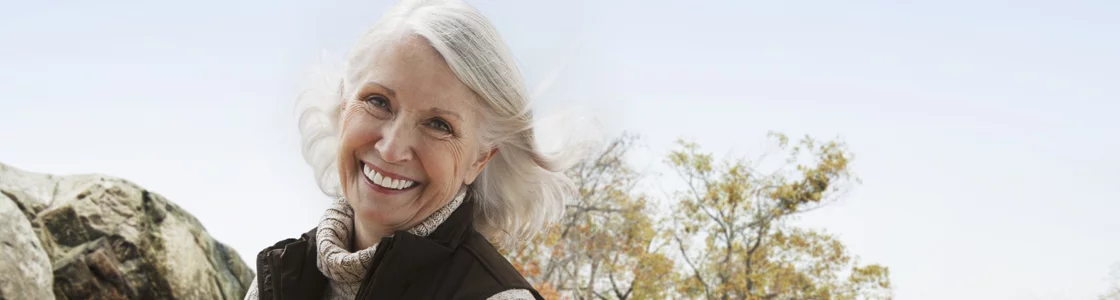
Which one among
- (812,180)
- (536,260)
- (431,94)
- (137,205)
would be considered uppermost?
(812,180)

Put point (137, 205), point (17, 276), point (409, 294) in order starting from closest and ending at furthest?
point (409, 294) → point (17, 276) → point (137, 205)

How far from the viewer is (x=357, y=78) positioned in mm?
1582

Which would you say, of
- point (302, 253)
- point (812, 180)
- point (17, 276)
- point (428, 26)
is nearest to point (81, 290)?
point (17, 276)

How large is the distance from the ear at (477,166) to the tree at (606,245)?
26.0 feet

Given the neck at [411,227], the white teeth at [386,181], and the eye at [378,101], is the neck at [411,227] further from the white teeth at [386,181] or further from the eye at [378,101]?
the eye at [378,101]

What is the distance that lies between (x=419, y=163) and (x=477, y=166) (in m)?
0.13

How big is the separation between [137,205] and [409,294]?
4791mm

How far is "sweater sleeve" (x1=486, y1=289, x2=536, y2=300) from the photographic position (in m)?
1.46

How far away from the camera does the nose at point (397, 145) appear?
1469mm

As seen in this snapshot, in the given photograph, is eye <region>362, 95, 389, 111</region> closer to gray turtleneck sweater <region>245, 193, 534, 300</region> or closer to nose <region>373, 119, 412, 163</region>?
nose <region>373, 119, 412, 163</region>

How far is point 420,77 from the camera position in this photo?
147 cm

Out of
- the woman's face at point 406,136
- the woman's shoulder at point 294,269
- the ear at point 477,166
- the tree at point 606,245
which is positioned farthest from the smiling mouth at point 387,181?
the tree at point 606,245

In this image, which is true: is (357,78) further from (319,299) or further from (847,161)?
(847,161)

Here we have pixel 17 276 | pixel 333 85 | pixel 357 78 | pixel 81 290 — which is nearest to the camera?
pixel 357 78
